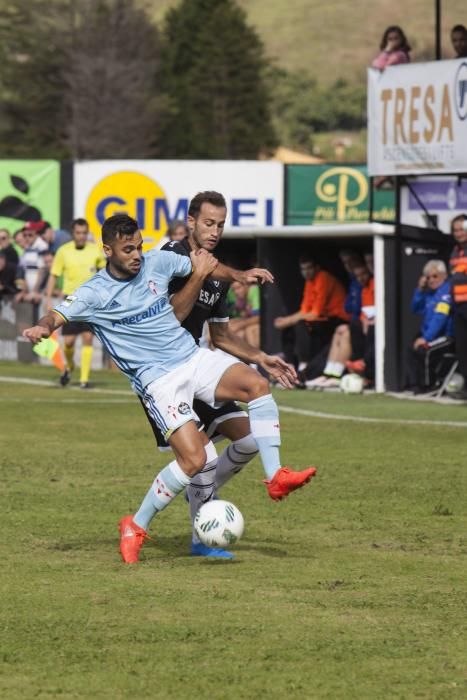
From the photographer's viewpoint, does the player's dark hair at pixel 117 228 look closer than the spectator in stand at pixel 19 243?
Yes

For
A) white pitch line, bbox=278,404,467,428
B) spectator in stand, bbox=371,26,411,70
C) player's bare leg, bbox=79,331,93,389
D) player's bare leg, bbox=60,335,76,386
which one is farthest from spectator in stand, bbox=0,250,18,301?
white pitch line, bbox=278,404,467,428

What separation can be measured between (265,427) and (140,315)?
93 centimetres

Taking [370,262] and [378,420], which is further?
[370,262]

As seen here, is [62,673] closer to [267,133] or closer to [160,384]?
[160,384]

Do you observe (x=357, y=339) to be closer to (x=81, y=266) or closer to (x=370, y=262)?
(x=370, y=262)

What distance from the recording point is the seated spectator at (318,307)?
21.5m

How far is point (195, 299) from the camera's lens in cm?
897

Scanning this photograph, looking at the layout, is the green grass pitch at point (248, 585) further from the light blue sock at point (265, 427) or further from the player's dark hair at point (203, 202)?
the player's dark hair at point (203, 202)

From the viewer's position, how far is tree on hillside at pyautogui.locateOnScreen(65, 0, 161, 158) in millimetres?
109688

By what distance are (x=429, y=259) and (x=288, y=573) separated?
12942 millimetres

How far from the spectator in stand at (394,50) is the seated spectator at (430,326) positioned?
9.69 feet

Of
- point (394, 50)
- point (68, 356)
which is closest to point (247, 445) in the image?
point (68, 356)

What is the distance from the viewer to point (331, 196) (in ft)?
94.8

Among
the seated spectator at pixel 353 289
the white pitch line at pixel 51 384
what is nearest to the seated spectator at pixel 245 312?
the seated spectator at pixel 353 289
